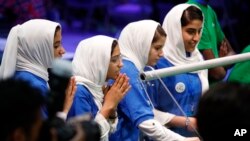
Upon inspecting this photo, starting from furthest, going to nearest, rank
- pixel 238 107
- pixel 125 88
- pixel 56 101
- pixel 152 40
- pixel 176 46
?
pixel 176 46
pixel 152 40
pixel 125 88
pixel 56 101
pixel 238 107

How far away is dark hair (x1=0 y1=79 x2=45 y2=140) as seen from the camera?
163 centimetres

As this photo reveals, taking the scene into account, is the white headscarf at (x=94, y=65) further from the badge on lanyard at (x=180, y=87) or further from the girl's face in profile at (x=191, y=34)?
the girl's face in profile at (x=191, y=34)

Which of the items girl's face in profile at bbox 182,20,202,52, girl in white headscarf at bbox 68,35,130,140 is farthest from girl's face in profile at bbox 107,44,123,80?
girl's face in profile at bbox 182,20,202,52

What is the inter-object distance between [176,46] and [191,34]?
0.10 meters

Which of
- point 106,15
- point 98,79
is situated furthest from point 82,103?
point 106,15

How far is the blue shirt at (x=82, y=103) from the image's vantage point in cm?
278

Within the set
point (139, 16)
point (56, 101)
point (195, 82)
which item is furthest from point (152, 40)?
point (139, 16)

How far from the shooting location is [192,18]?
3.48 metres

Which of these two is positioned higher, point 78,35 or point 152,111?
point 152,111

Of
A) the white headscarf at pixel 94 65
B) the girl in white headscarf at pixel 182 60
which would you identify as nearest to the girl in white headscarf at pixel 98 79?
the white headscarf at pixel 94 65

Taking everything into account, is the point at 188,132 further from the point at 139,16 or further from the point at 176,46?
the point at 139,16

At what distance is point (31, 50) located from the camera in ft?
9.46

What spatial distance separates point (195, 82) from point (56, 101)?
1.56 metres

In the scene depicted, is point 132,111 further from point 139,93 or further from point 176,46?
point 176,46
